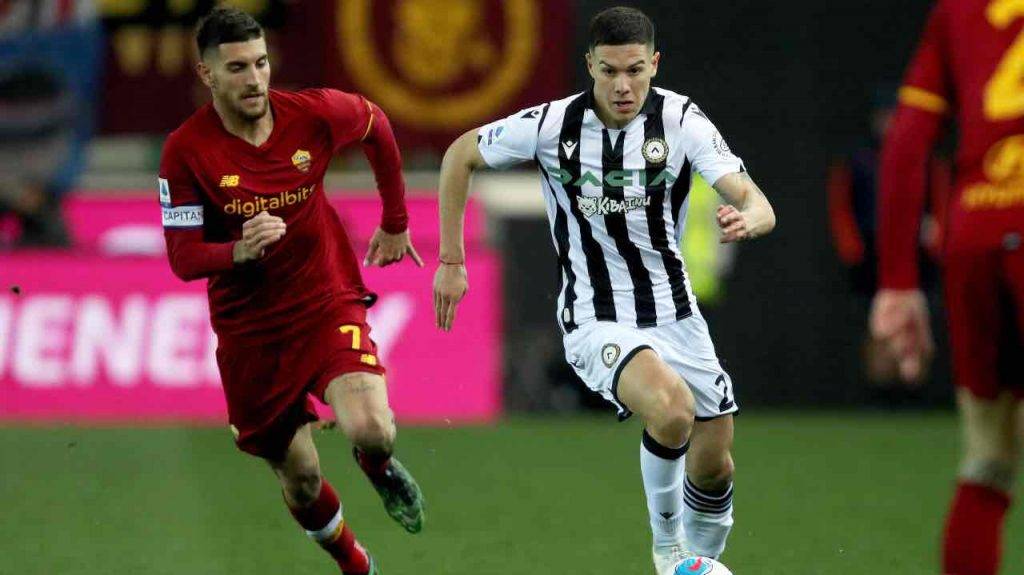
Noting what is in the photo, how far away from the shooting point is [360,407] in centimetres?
609

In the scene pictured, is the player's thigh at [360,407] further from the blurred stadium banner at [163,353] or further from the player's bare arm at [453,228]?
the blurred stadium banner at [163,353]

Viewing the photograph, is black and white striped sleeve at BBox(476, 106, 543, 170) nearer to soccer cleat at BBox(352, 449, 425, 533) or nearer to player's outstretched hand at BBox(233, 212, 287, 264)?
player's outstretched hand at BBox(233, 212, 287, 264)

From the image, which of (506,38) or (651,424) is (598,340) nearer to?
(651,424)

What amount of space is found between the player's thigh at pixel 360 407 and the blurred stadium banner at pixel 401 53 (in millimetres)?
6312

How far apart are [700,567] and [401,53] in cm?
695

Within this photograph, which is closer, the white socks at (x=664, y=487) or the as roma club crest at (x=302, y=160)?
the white socks at (x=664, y=487)

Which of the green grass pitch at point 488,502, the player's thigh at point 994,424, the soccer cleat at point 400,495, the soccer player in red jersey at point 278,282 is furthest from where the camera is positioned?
the green grass pitch at point 488,502

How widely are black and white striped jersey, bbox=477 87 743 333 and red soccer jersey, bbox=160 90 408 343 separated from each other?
62cm

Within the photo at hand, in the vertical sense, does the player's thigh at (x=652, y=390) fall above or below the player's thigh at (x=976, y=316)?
below

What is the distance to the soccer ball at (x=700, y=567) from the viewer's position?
19.5 ft

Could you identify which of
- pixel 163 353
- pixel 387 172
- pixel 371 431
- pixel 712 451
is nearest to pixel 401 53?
pixel 163 353

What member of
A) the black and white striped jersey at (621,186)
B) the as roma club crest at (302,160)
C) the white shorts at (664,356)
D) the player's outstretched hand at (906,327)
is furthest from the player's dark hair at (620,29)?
the player's outstretched hand at (906,327)

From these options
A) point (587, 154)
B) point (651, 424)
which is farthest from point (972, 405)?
point (587, 154)

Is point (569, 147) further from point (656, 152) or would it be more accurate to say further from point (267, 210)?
point (267, 210)
